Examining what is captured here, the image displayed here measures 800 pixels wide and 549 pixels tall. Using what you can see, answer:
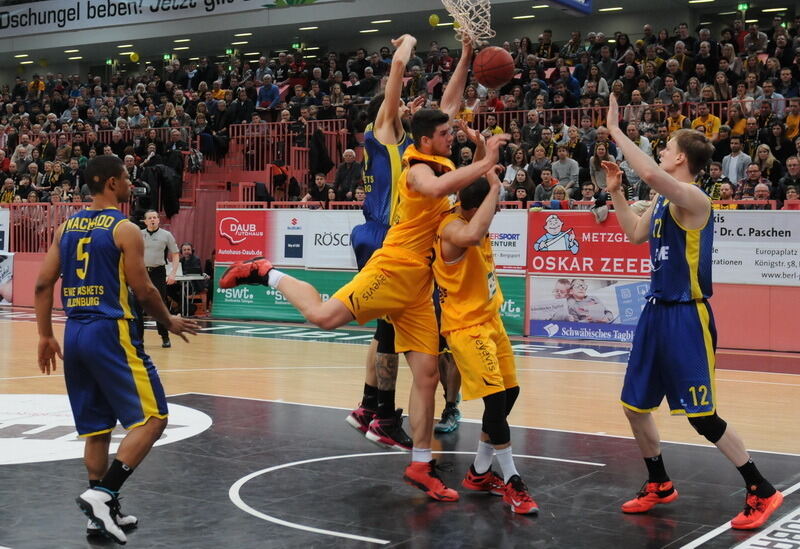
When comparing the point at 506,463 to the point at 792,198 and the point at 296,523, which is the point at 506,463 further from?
the point at 792,198

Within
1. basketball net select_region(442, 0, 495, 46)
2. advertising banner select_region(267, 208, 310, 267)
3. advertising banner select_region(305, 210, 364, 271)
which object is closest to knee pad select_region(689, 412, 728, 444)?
basketball net select_region(442, 0, 495, 46)

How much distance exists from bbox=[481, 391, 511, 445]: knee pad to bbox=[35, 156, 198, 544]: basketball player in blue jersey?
5.93 feet

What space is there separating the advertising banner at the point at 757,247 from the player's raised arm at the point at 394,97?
832 cm

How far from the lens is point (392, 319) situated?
6.14 meters

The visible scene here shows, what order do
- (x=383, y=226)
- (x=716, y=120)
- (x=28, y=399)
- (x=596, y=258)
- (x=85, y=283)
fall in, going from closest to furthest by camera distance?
(x=85, y=283) < (x=383, y=226) < (x=28, y=399) < (x=596, y=258) < (x=716, y=120)

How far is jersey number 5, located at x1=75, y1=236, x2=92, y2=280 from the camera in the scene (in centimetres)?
497

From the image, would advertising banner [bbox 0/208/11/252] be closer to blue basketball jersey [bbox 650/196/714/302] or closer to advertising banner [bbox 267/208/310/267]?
advertising banner [bbox 267/208/310/267]

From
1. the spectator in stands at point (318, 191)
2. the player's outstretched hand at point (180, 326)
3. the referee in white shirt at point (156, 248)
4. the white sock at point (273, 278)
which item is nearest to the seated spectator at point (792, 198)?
the spectator in stands at point (318, 191)

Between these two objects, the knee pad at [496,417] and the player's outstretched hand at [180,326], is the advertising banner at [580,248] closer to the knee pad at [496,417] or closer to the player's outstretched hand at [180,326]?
the knee pad at [496,417]

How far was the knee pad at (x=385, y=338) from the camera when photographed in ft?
22.7

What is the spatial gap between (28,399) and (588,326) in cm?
859

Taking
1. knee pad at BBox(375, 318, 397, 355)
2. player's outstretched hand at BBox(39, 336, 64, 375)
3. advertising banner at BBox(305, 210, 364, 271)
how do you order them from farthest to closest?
advertising banner at BBox(305, 210, 364, 271) < knee pad at BBox(375, 318, 397, 355) < player's outstretched hand at BBox(39, 336, 64, 375)

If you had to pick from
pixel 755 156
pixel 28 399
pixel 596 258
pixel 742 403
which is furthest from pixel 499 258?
pixel 28 399

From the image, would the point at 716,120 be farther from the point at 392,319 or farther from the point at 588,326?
the point at 392,319
